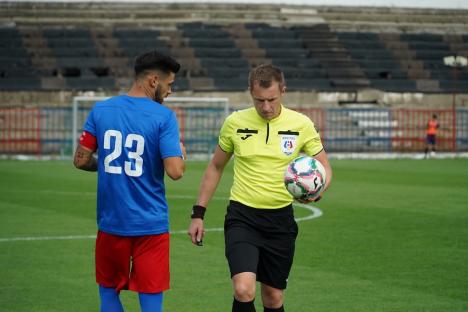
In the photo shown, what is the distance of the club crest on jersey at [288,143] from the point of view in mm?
7113

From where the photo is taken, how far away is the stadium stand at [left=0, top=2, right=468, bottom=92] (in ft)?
148

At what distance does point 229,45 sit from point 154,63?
43560 millimetres

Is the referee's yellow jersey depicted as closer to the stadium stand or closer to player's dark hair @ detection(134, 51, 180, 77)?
player's dark hair @ detection(134, 51, 180, 77)

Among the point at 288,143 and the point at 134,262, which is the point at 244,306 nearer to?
the point at 134,262

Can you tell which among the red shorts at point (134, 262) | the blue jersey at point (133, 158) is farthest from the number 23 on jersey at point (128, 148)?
the red shorts at point (134, 262)

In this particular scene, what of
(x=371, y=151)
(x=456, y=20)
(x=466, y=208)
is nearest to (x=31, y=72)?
(x=371, y=151)

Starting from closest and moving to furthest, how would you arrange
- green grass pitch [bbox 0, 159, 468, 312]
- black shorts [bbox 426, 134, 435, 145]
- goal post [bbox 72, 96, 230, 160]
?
green grass pitch [bbox 0, 159, 468, 312]
goal post [bbox 72, 96, 230, 160]
black shorts [bbox 426, 134, 435, 145]

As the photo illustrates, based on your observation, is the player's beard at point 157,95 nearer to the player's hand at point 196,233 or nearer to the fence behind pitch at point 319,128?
the player's hand at point 196,233

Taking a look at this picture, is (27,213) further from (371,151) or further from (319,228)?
(371,151)

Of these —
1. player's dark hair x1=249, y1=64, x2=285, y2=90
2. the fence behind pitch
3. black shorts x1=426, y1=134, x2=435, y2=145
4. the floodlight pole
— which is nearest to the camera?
player's dark hair x1=249, y1=64, x2=285, y2=90

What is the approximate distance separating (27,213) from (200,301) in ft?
26.4

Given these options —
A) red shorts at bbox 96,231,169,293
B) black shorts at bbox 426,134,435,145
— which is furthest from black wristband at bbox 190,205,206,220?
black shorts at bbox 426,134,435,145

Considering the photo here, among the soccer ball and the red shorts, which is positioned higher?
the soccer ball

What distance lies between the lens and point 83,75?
44688 millimetres
